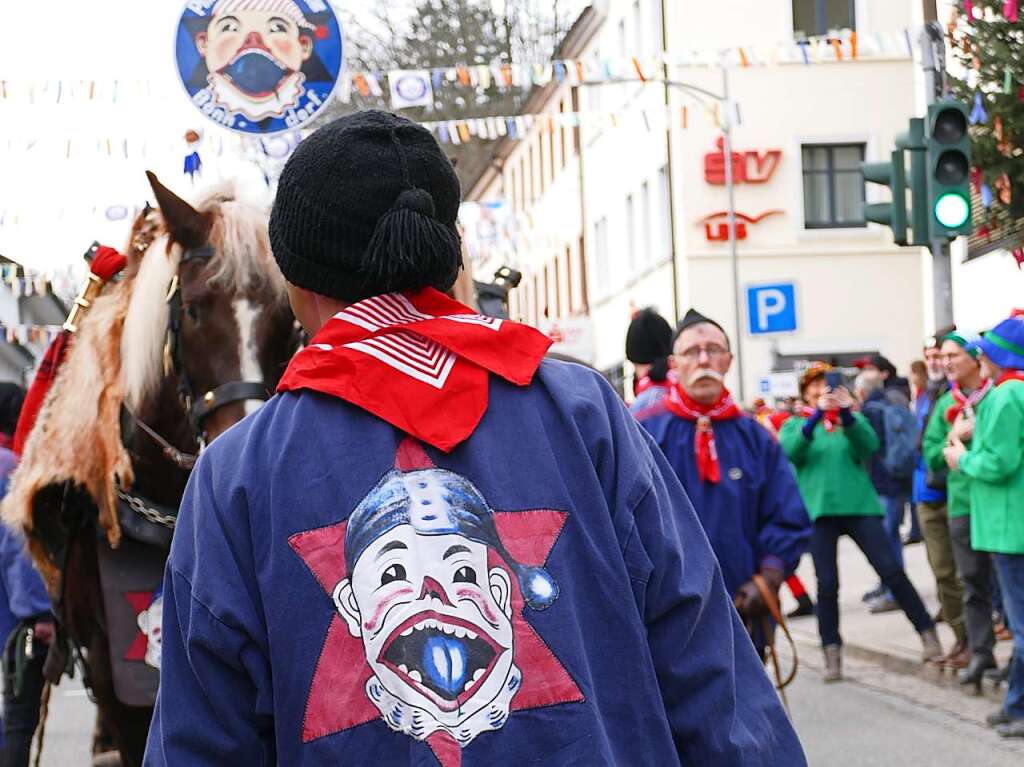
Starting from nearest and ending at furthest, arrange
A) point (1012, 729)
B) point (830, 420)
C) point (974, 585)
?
point (1012, 729) → point (974, 585) → point (830, 420)

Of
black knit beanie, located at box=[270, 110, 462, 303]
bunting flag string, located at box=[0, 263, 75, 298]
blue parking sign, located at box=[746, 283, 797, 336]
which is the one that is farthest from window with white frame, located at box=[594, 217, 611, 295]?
black knit beanie, located at box=[270, 110, 462, 303]

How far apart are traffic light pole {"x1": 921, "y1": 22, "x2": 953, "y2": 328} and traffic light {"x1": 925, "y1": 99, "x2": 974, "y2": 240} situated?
1.62 feet

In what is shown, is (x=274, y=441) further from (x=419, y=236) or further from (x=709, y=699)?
(x=709, y=699)

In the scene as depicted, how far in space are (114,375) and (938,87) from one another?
8.14 metres

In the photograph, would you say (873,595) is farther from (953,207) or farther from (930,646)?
(953,207)

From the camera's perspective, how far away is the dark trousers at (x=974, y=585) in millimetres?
10227

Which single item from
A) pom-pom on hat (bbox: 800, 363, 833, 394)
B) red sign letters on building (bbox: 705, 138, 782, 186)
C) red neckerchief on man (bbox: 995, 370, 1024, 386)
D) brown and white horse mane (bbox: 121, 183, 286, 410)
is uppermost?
red sign letters on building (bbox: 705, 138, 782, 186)

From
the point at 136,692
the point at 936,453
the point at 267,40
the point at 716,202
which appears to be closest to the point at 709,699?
the point at 136,692

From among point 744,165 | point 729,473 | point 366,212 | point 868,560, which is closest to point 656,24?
point 744,165

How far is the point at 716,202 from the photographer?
3434 cm

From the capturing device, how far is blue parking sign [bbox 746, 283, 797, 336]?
1905 cm

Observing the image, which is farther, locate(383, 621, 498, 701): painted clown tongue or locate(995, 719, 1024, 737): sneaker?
locate(995, 719, 1024, 737): sneaker

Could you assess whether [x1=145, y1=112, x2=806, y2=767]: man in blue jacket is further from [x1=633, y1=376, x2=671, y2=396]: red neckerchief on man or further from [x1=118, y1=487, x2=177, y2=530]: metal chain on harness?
[x1=633, y1=376, x2=671, y2=396]: red neckerchief on man

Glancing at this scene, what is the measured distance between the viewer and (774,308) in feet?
62.6
